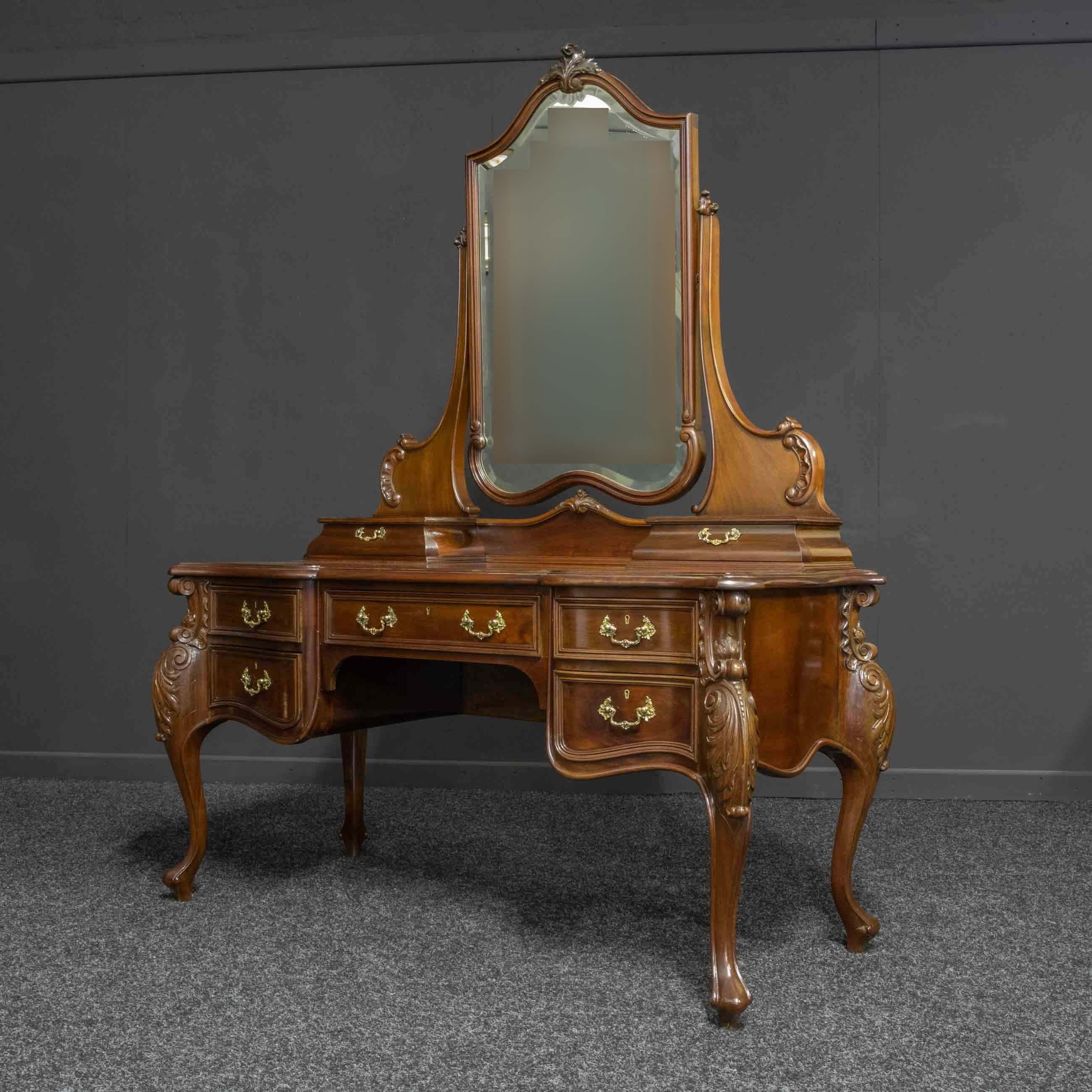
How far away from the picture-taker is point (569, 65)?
2799 millimetres

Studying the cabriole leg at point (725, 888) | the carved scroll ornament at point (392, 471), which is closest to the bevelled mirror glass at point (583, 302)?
the carved scroll ornament at point (392, 471)

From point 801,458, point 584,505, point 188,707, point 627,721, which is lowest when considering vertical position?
point 188,707

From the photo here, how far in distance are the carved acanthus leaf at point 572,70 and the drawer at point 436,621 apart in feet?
4.80

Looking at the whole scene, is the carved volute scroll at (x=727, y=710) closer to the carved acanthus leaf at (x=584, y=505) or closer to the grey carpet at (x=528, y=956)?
the grey carpet at (x=528, y=956)

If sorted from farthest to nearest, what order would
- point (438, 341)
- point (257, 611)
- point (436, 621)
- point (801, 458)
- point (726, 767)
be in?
1. point (438, 341)
2. point (257, 611)
3. point (801, 458)
4. point (436, 621)
5. point (726, 767)

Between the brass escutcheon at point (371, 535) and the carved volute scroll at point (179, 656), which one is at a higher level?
the brass escutcheon at point (371, 535)

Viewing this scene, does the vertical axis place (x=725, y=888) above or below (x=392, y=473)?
below

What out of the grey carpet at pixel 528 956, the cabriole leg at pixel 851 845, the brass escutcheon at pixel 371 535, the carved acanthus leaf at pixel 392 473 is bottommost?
the grey carpet at pixel 528 956

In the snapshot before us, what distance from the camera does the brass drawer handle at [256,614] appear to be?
2.56m

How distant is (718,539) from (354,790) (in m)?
1.35

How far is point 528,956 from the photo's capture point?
2.25m

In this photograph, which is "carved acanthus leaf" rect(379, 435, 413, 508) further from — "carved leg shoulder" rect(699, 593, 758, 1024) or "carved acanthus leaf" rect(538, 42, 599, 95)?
"carved leg shoulder" rect(699, 593, 758, 1024)

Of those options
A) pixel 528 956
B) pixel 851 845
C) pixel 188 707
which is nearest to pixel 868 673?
pixel 851 845

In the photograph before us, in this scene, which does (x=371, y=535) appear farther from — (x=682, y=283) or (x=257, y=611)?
(x=682, y=283)
